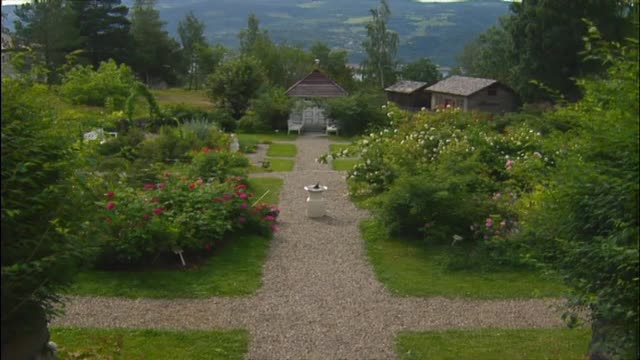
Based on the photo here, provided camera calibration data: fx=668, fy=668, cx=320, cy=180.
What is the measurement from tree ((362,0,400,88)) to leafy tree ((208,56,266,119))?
95.3ft

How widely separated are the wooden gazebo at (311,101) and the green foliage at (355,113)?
984 mm

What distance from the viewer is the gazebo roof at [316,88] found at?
33438mm

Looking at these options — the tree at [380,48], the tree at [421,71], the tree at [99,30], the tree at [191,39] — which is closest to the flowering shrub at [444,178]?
the tree at [99,30]

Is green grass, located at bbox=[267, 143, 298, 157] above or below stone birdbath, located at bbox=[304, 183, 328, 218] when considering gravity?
below

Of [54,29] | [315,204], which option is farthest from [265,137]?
[54,29]

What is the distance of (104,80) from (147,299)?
19.5 meters

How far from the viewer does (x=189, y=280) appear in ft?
29.2

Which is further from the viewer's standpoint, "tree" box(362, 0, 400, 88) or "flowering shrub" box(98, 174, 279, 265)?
"tree" box(362, 0, 400, 88)

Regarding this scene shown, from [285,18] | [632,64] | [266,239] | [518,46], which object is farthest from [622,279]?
[285,18]

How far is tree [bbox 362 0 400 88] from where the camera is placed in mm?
61062

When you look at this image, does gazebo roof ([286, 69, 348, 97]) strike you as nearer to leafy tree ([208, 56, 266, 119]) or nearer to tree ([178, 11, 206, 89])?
leafy tree ([208, 56, 266, 119])

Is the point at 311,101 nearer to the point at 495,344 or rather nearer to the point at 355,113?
the point at 355,113

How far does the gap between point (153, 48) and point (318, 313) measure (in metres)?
46.3

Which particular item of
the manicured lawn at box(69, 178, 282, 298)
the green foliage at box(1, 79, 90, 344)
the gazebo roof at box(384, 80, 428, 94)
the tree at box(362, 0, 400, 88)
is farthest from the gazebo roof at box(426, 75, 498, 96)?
the green foliage at box(1, 79, 90, 344)
